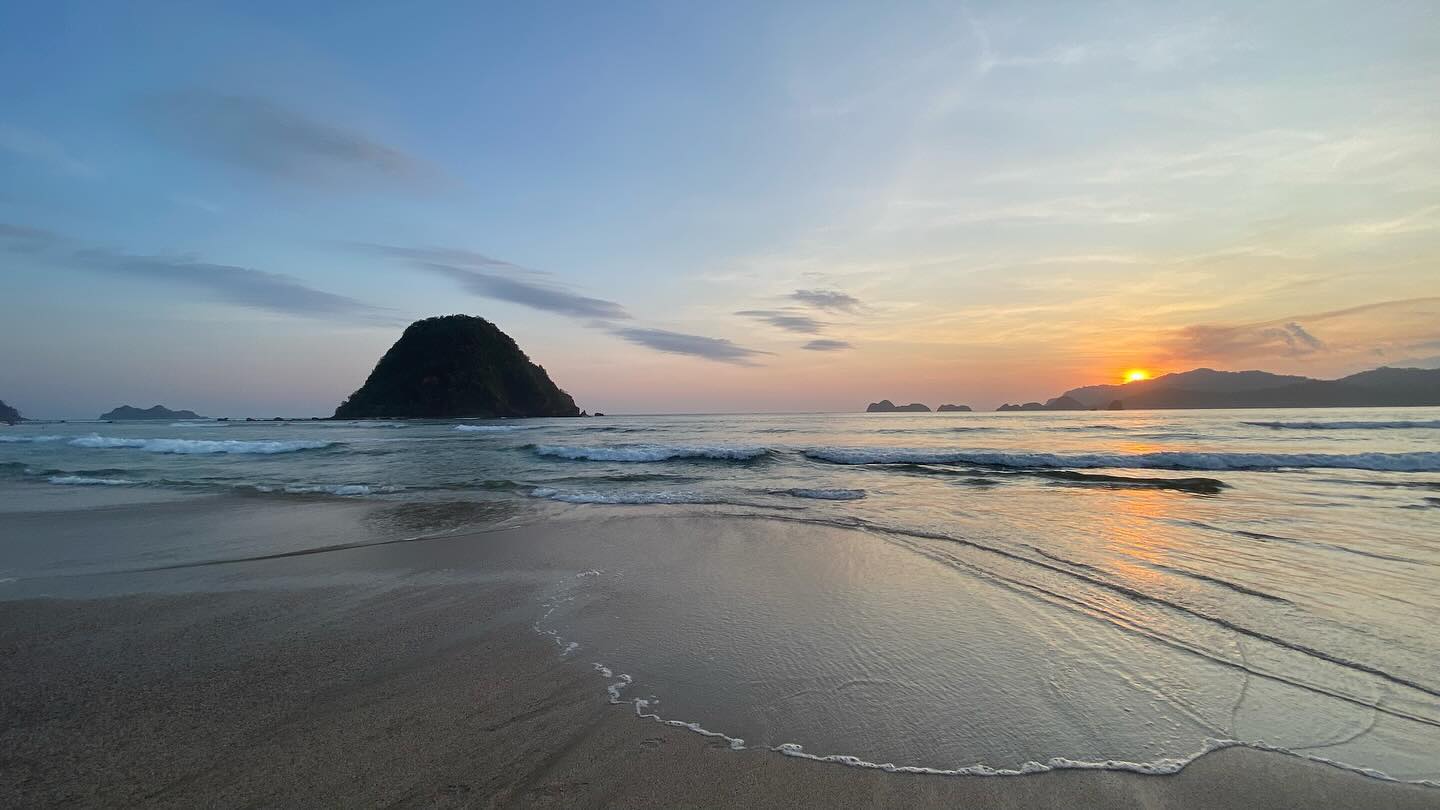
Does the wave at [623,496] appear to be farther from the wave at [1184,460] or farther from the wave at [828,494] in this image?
the wave at [1184,460]

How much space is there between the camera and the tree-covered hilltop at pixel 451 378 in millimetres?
87688

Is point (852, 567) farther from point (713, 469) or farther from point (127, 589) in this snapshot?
point (713, 469)

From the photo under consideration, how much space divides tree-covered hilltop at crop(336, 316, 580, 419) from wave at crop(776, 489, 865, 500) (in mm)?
83361

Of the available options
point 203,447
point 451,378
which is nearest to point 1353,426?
point 203,447

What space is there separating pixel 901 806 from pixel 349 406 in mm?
108791

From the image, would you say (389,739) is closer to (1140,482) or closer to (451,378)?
(1140,482)

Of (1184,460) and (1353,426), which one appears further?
(1353,426)

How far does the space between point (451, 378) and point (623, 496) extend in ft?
285

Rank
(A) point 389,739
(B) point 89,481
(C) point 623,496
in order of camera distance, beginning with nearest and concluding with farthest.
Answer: (A) point 389,739 < (C) point 623,496 < (B) point 89,481

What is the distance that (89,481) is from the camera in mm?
14625

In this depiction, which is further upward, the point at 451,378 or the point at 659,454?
the point at 451,378

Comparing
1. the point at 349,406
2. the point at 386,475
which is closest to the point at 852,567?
the point at 386,475

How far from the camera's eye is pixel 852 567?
6.14 metres

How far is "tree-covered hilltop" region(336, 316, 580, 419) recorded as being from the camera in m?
87.7
